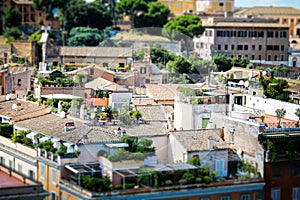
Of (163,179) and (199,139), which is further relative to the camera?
(199,139)

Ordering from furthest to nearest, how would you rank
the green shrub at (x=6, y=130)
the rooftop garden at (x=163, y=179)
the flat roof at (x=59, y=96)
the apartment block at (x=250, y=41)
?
the apartment block at (x=250, y=41) → the flat roof at (x=59, y=96) → the green shrub at (x=6, y=130) → the rooftop garden at (x=163, y=179)

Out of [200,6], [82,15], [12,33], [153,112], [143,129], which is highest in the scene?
[200,6]

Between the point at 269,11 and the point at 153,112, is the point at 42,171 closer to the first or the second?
the point at 153,112

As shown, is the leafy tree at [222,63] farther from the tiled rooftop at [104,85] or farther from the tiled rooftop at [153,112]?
the tiled rooftop at [153,112]

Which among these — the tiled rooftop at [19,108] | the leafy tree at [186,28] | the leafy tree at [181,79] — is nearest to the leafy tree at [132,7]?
the leafy tree at [186,28]

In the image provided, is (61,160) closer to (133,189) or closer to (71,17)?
(133,189)

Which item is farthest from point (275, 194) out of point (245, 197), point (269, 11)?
point (269, 11)

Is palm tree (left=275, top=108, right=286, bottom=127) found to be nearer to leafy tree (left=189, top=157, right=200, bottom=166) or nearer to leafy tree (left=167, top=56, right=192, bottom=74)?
leafy tree (left=189, top=157, right=200, bottom=166)

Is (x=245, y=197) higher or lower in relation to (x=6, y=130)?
lower
